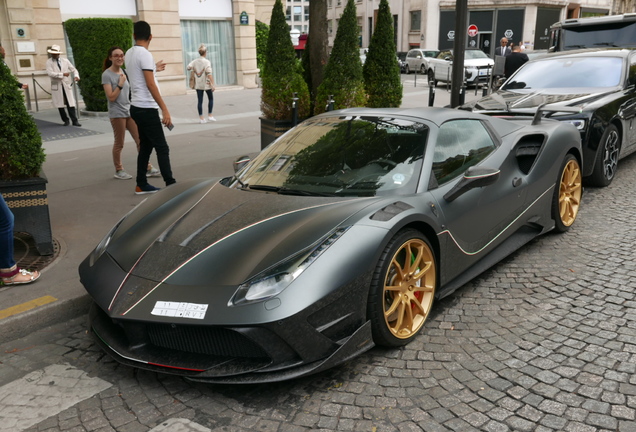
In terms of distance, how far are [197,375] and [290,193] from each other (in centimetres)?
137

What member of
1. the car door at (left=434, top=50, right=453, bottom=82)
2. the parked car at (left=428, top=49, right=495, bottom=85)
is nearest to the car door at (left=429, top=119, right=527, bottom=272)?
the parked car at (left=428, top=49, right=495, bottom=85)

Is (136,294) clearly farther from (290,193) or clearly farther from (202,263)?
(290,193)

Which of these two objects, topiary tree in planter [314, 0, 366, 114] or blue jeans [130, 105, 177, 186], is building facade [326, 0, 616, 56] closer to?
topiary tree in planter [314, 0, 366, 114]

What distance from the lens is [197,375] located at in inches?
111

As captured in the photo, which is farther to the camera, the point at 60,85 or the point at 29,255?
the point at 60,85

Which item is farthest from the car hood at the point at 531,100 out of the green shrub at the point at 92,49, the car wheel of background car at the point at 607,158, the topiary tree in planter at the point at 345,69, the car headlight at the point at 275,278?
the green shrub at the point at 92,49

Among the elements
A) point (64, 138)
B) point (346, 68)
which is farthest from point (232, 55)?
point (346, 68)

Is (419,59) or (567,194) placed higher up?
(419,59)

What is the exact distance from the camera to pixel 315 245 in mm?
3064

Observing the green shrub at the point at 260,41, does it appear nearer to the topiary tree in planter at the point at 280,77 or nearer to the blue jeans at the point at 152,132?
the topiary tree in planter at the point at 280,77

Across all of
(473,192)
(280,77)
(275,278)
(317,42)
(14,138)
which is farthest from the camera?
(317,42)

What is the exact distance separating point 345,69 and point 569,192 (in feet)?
13.2

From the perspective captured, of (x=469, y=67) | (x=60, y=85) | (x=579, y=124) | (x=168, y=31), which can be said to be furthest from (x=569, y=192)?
(x=469, y=67)

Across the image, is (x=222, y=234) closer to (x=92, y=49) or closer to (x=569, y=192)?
(x=569, y=192)
